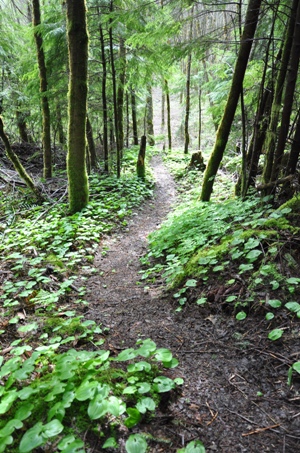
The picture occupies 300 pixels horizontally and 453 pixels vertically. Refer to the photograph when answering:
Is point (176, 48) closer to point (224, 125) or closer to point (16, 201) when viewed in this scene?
point (224, 125)

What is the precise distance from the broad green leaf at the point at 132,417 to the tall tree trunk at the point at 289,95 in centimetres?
396

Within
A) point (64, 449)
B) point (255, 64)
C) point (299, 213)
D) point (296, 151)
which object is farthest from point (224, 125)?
point (64, 449)

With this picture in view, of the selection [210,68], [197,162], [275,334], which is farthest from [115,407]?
[197,162]

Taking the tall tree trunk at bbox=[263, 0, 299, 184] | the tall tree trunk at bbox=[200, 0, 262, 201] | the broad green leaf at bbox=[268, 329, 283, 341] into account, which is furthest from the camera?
the tall tree trunk at bbox=[200, 0, 262, 201]

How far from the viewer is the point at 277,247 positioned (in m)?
2.98

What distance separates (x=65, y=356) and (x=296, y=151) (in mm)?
3914

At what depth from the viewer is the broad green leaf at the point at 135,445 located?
4.46 feet

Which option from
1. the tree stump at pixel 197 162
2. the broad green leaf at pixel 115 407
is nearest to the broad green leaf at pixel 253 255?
the broad green leaf at pixel 115 407

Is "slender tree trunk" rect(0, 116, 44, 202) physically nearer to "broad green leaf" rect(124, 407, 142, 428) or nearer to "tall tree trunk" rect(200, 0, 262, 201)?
"tall tree trunk" rect(200, 0, 262, 201)

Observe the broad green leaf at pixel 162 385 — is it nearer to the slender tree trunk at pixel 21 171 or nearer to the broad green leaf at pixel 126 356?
the broad green leaf at pixel 126 356

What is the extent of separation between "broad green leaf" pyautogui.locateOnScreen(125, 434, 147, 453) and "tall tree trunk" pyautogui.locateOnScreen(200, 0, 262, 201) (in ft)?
15.8

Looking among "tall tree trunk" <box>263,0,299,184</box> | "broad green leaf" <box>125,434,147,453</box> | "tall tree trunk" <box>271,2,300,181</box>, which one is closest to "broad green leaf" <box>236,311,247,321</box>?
"broad green leaf" <box>125,434,147,453</box>

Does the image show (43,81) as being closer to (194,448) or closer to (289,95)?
(289,95)

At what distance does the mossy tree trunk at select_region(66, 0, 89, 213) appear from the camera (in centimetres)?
575
